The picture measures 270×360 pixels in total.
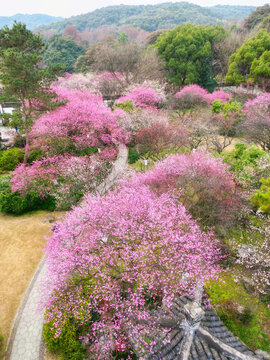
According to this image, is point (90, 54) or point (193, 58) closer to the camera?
point (193, 58)

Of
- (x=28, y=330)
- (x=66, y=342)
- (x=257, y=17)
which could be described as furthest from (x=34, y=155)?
(x=257, y=17)

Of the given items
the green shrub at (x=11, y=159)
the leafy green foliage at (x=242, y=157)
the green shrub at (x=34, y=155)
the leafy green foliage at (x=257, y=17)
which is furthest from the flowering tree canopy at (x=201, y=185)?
the leafy green foliage at (x=257, y=17)

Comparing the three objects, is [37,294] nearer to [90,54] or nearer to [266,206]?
[266,206]

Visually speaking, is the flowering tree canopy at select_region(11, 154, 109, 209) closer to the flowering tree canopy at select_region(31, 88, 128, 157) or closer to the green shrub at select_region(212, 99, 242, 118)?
the flowering tree canopy at select_region(31, 88, 128, 157)

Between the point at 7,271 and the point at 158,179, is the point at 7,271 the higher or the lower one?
the lower one

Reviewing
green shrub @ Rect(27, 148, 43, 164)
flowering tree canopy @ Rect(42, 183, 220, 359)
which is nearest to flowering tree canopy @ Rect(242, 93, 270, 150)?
flowering tree canopy @ Rect(42, 183, 220, 359)

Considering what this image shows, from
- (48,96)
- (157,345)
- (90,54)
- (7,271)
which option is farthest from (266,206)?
(90,54)
